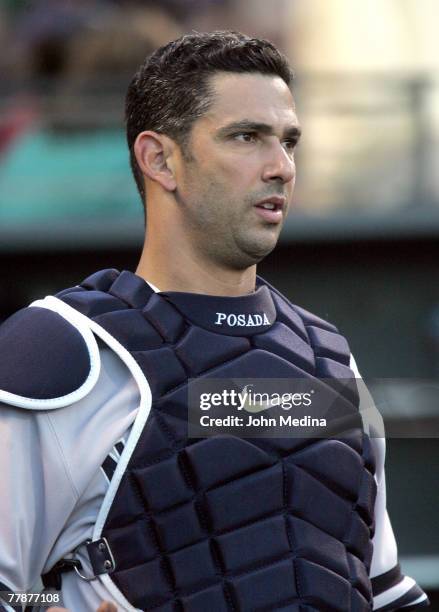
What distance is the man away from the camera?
279 centimetres

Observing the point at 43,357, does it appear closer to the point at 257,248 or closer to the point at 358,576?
the point at 257,248

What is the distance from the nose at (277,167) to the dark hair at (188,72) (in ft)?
0.52

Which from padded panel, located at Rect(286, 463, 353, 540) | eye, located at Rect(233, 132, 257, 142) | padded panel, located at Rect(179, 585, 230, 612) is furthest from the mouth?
padded panel, located at Rect(179, 585, 230, 612)

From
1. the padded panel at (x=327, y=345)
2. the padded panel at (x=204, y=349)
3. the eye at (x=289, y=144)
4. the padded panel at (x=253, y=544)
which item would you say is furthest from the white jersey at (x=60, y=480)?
the eye at (x=289, y=144)

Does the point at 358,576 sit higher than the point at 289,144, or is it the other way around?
the point at 289,144

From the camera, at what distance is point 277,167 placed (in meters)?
2.91

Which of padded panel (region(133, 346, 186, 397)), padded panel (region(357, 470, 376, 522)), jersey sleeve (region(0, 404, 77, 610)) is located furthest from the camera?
padded panel (region(357, 470, 376, 522))

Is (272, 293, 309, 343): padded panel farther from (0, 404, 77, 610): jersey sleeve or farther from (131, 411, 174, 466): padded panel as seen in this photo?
(0, 404, 77, 610): jersey sleeve

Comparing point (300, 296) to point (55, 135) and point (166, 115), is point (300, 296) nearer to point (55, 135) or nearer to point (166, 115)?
point (55, 135)

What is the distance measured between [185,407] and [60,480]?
276mm

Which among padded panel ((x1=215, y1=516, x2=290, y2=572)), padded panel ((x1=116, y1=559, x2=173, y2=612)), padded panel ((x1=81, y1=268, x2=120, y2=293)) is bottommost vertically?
padded panel ((x1=116, y1=559, x2=173, y2=612))

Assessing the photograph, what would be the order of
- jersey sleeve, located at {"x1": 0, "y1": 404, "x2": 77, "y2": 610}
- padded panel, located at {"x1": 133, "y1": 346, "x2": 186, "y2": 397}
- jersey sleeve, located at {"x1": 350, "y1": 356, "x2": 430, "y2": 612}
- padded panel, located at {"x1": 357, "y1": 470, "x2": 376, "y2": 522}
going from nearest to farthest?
jersey sleeve, located at {"x1": 0, "y1": 404, "x2": 77, "y2": 610} < padded panel, located at {"x1": 133, "y1": 346, "x2": 186, "y2": 397} < padded panel, located at {"x1": 357, "y1": 470, "x2": 376, "y2": 522} < jersey sleeve, located at {"x1": 350, "y1": 356, "x2": 430, "y2": 612}

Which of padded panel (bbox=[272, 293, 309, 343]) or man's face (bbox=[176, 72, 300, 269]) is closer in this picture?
man's face (bbox=[176, 72, 300, 269])
